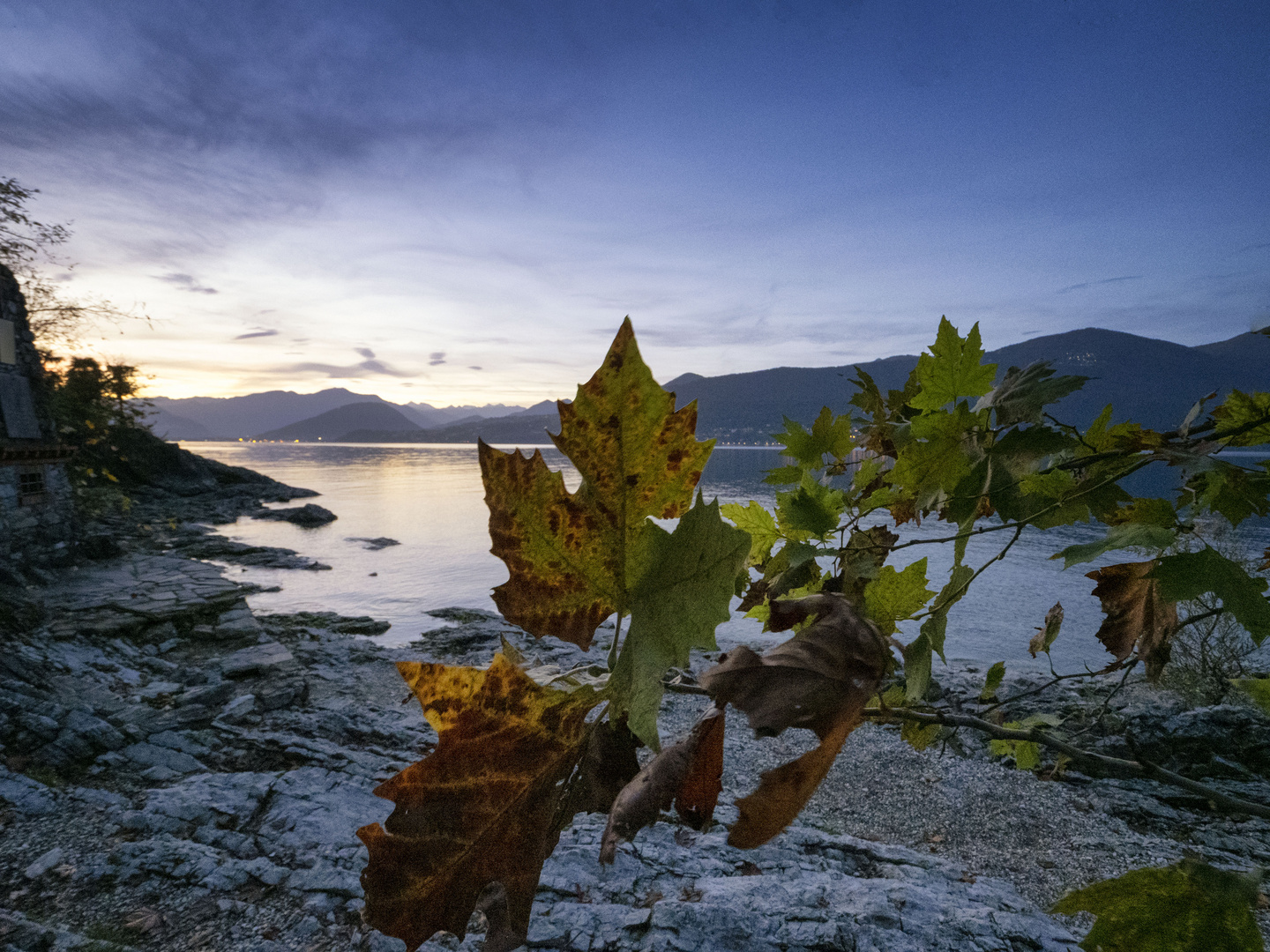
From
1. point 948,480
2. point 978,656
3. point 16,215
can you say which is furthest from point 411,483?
point 948,480

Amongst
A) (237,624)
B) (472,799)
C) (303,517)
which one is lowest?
(303,517)

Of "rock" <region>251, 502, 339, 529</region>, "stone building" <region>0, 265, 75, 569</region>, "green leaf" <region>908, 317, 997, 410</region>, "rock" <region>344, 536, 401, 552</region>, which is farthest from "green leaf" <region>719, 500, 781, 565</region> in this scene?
"rock" <region>251, 502, 339, 529</region>

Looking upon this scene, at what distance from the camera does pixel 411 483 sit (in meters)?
57.8

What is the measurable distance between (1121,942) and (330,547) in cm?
2656

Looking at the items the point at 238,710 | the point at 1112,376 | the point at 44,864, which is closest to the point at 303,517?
the point at 238,710

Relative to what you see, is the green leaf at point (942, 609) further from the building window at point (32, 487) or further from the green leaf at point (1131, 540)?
the building window at point (32, 487)

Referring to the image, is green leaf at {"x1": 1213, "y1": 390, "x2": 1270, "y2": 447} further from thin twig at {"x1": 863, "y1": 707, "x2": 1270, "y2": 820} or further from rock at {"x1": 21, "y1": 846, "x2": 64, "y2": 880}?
rock at {"x1": 21, "y1": 846, "x2": 64, "y2": 880}

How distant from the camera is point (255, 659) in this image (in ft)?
27.6

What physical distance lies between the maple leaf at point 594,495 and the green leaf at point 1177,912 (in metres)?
0.52

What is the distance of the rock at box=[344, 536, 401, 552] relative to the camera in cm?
2458

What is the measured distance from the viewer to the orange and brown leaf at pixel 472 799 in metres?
0.44

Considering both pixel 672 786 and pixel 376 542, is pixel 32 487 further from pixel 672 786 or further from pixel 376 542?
pixel 672 786

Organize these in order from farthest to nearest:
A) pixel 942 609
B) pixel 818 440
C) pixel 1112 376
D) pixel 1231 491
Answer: pixel 1112 376, pixel 818 440, pixel 1231 491, pixel 942 609

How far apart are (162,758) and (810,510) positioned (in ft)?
20.2
